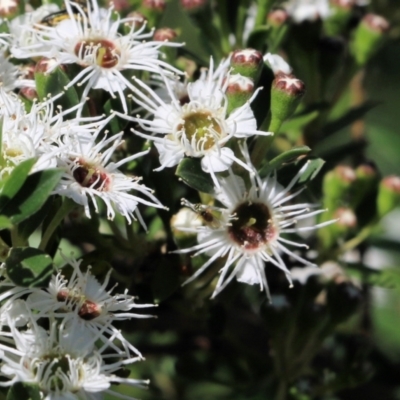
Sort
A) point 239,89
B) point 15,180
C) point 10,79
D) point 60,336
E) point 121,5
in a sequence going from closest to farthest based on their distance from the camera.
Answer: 1. point 15,180
2. point 60,336
3. point 239,89
4. point 10,79
5. point 121,5

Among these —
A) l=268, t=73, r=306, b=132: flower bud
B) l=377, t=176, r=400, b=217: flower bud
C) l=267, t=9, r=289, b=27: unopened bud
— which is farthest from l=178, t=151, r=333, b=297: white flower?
l=267, t=9, r=289, b=27: unopened bud

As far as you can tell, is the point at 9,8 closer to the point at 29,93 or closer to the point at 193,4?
the point at 29,93

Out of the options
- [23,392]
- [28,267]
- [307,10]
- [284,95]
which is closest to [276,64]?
[284,95]

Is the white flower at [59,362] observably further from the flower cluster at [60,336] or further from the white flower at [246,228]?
the white flower at [246,228]

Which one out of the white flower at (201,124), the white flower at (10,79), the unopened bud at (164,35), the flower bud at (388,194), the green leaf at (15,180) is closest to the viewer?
the green leaf at (15,180)

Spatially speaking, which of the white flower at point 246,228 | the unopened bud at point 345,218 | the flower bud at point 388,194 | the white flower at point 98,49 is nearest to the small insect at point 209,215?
the white flower at point 246,228

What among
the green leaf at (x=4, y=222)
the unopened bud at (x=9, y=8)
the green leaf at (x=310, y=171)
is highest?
the unopened bud at (x=9, y=8)

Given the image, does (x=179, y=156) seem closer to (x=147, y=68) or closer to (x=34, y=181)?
(x=147, y=68)
